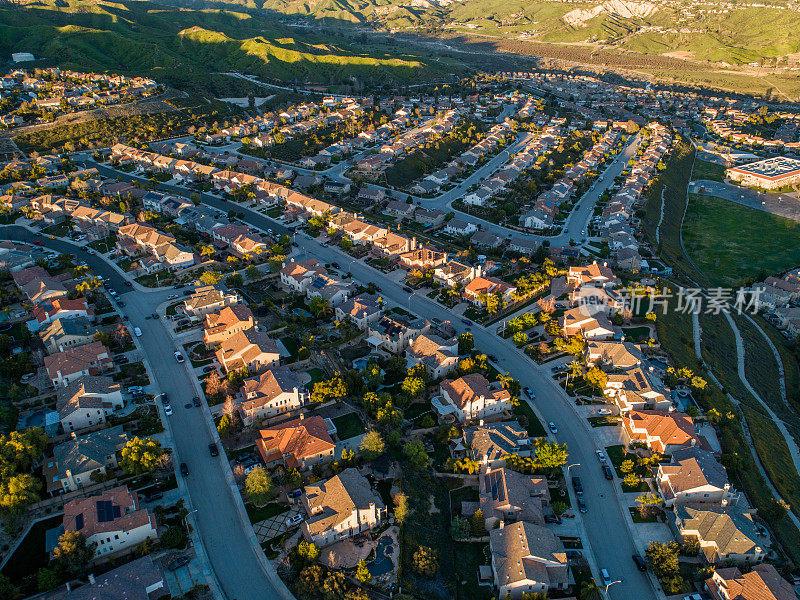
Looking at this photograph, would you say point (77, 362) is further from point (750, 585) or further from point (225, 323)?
point (750, 585)

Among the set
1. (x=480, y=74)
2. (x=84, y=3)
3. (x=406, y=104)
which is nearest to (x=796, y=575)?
(x=406, y=104)

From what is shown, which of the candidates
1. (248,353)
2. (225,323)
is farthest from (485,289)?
(225,323)

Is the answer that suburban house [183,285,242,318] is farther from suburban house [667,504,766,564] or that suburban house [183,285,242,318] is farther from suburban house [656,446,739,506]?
suburban house [667,504,766,564]

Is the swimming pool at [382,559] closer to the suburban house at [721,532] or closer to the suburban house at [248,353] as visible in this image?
the suburban house at [721,532]

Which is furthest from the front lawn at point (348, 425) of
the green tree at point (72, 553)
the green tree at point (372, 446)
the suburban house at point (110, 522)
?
the green tree at point (72, 553)

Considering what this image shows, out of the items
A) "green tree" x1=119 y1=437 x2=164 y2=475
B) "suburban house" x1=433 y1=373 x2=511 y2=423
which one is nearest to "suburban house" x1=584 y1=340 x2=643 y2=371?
"suburban house" x1=433 y1=373 x2=511 y2=423

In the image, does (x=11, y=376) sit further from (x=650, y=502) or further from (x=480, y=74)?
(x=480, y=74)
